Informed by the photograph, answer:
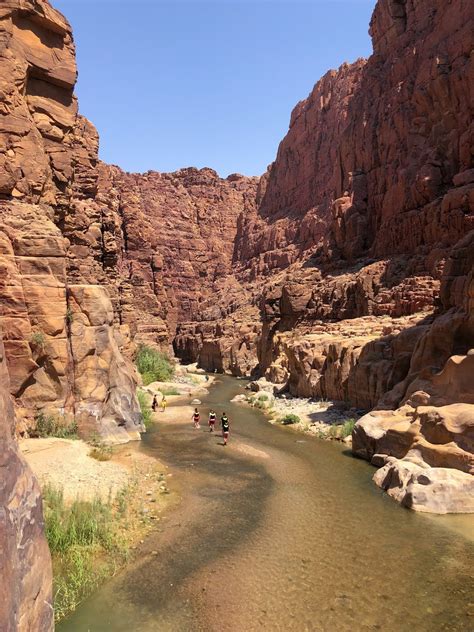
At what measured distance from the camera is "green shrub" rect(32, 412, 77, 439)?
835 inches

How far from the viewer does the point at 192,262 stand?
12888 cm

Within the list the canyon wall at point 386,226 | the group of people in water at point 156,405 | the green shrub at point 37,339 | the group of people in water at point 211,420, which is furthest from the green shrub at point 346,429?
the green shrub at point 37,339

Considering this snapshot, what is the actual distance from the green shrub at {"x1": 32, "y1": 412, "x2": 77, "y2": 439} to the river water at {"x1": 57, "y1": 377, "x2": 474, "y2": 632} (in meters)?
5.82

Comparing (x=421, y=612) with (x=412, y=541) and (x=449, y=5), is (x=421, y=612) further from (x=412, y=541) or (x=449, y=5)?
(x=449, y=5)

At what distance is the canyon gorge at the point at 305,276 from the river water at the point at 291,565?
2.22 metres

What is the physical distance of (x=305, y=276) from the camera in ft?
230

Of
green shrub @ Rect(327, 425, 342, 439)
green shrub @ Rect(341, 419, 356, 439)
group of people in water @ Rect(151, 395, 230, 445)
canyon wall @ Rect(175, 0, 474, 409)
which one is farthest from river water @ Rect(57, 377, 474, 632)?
canyon wall @ Rect(175, 0, 474, 409)

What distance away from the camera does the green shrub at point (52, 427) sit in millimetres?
21219

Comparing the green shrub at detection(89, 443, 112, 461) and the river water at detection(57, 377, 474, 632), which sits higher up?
the green shrub at detection(89, 443, 112, 461)

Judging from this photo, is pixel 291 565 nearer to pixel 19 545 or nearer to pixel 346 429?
pixel 19 545

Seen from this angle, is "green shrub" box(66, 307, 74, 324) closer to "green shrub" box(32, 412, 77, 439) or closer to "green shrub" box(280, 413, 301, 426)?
"green shrub" box(32, 412, 77, 439)

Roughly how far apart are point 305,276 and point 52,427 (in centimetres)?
5284

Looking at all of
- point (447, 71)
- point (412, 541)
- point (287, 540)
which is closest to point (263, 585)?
point (287, 540)

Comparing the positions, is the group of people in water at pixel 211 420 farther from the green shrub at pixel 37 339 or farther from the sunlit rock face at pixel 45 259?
the green shrub at pixel 37 339
